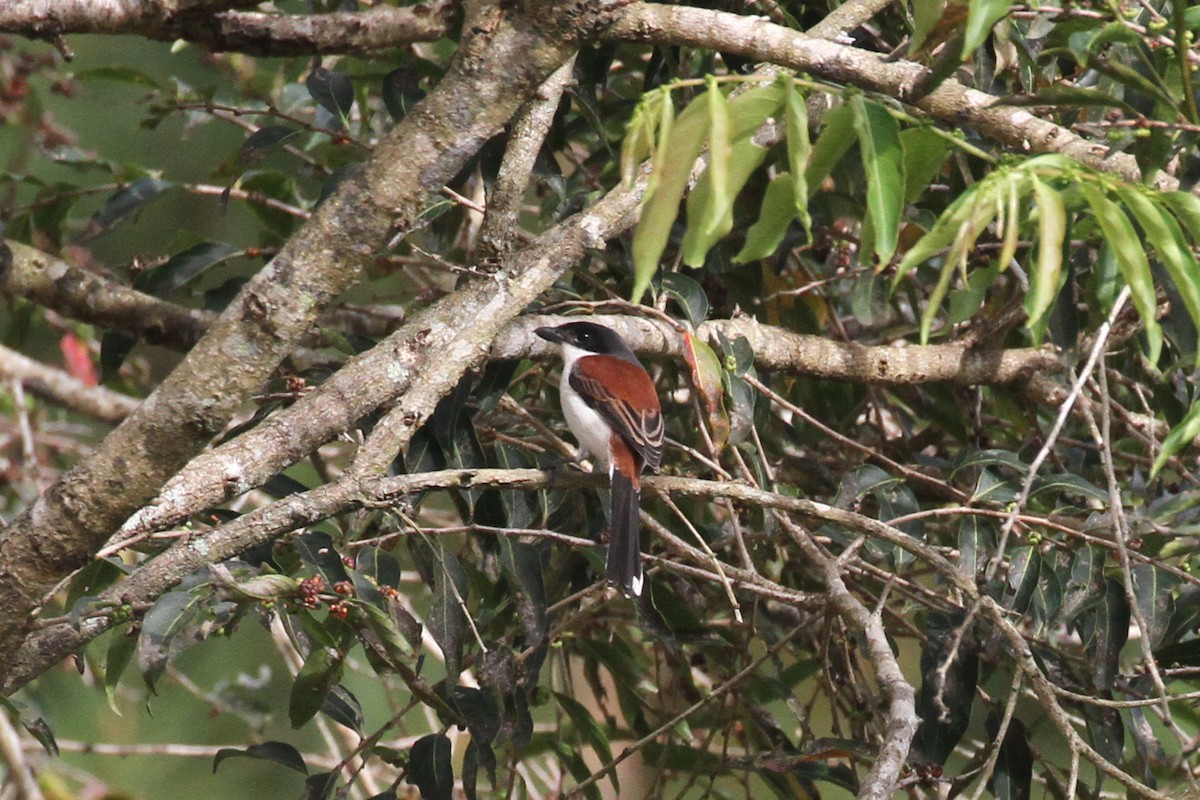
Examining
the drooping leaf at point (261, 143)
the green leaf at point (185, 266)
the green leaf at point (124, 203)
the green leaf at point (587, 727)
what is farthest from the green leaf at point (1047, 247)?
the green leaf at point (124, 203)

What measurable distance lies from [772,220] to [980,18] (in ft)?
1.39

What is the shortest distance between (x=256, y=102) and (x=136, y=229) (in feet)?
16.3

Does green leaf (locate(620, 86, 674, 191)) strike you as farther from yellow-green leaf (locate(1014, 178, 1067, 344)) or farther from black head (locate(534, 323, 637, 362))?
black head (locate(534, 323, 637, 362))

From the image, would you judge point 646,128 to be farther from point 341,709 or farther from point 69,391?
point 69,391

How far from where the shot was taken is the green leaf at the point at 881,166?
1874mm

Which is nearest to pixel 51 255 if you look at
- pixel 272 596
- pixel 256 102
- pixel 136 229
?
pixel 256 102

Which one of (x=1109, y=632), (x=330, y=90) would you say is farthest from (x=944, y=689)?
(x=330, y=90)

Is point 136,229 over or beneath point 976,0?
beneath

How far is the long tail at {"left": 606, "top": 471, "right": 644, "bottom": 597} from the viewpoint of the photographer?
9.64 ft

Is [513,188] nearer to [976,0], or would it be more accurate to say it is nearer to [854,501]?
[854,501]

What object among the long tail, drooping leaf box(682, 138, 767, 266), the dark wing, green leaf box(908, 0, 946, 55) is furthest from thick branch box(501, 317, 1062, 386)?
drooping leaf box(682, 138, 767, 266)

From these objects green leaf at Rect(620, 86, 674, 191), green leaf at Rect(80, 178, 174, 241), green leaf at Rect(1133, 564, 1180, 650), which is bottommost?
green leaf at Rect(1133, 564, 1180, 650)

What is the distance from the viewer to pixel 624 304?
3.11 metres

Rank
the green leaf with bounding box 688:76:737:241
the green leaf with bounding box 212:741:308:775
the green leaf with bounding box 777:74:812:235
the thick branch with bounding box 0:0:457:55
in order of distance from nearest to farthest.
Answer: the green leaf with bounding box 688:76:737:241 < the green leaf with bounding box 777:74:812:235 < the green leaf with bounding box 212:741:308:775 < the thick branch with bounding box 0:0:457:55
